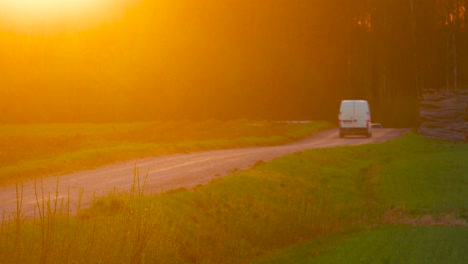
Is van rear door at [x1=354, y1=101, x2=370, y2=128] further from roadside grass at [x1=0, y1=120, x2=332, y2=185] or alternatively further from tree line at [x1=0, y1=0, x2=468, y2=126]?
tree line at [x1=0, y1=0, x2=468, y2=126]

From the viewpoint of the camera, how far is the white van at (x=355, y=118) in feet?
162

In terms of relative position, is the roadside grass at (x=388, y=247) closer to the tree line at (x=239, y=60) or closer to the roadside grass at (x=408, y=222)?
the roadside grass at (x=408, y=222)

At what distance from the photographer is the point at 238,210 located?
746 inches

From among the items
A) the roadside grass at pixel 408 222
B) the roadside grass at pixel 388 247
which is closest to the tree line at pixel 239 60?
the roadside grass at pixel 408 222

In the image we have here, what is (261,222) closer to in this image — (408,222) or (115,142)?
(408,222)

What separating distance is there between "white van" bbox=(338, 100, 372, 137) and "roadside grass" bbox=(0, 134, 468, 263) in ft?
62.4

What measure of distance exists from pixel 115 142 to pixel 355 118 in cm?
1602

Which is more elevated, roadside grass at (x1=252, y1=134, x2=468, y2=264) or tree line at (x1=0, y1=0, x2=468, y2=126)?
tree line at (x1=0, y1=0, x2=468, y2=126)

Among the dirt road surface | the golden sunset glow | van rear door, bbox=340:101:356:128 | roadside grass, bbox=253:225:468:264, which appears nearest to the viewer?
roadside grass, bbox=253:225:468:264

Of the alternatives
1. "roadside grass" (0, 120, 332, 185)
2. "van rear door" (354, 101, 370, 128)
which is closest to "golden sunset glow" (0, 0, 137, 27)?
"roadside grass" (0, 120, 332, 185)

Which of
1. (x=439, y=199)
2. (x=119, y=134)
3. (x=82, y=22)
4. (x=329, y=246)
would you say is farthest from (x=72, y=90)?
(x=329, y=246)

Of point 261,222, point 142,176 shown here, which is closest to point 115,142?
point 142,176

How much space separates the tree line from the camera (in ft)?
248

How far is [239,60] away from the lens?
84.3m
